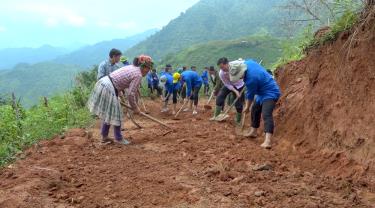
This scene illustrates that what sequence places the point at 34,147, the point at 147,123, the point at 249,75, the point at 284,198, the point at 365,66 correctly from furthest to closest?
the point at 147,123, the point at 34,147, the point at 249,75, the point at 365,66, the point at 284,198

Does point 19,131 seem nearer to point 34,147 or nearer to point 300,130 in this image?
point 34,147

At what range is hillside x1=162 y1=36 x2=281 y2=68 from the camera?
48969 millimetres

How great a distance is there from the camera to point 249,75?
268 inches

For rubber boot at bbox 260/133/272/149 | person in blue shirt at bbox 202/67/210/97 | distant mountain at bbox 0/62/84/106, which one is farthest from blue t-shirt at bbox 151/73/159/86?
distant mountain at bbox 0/62/84/106

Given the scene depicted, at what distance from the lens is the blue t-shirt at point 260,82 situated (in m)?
6.78

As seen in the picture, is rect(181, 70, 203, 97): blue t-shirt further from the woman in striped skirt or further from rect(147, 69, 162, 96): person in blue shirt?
the woman in striped skirt

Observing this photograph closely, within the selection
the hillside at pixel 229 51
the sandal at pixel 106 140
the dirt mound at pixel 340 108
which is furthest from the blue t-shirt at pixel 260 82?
the hillside at pixel 229 51

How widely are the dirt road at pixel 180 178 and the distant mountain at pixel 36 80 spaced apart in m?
82.3

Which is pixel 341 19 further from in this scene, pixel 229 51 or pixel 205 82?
pixel 229 51

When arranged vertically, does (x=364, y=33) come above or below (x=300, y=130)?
above

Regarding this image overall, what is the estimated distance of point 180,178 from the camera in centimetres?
525

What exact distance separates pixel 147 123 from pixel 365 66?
5.96 m

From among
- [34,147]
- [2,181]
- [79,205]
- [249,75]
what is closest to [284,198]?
[79,205]

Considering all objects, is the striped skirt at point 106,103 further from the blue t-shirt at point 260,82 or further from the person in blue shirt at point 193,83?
the person in blue shirt at point 193,83
